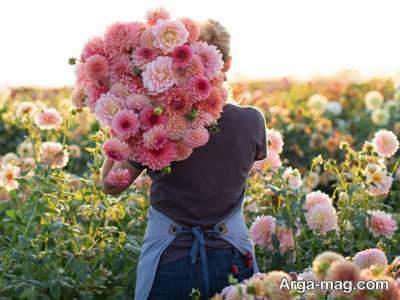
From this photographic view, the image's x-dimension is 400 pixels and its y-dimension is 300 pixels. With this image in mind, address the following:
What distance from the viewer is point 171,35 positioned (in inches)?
109

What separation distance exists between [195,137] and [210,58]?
0.80 ft

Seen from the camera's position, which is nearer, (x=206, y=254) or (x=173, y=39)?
(x=173, y=39)

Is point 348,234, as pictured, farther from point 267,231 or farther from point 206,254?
point 206,254

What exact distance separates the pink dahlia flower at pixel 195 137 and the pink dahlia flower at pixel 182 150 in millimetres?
17

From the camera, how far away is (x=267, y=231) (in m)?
3.79

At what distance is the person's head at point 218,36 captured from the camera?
2.95 meters

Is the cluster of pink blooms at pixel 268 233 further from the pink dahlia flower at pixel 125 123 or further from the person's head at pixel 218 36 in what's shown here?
the pink dahlia flower at pixel 125 123

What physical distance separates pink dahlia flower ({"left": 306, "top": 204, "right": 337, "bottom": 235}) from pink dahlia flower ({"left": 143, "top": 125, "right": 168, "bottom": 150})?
1.15m

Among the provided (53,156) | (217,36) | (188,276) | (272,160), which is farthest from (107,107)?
(53,156)

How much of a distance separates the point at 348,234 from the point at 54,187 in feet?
4.27

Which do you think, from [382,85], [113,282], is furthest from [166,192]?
[382,85]

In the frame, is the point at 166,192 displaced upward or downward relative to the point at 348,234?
upward

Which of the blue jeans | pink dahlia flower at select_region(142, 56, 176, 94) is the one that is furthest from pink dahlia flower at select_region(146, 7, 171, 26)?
the blue jeans

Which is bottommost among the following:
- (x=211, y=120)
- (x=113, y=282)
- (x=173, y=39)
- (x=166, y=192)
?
(x=113, y=282)
